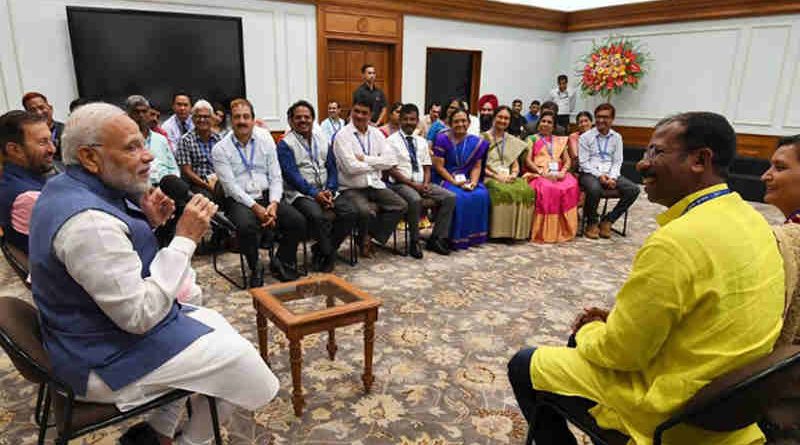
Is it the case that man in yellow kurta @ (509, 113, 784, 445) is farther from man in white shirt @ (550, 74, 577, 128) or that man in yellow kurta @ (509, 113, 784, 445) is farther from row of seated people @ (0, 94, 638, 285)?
man in white shirt @ (550, 74, 577, 128)

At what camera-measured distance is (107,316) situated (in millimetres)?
1298

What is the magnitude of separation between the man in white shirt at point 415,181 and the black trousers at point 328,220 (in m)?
0.59

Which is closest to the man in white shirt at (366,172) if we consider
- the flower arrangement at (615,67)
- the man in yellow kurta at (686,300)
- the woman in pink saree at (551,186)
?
the woman in pink saree at (551,186)

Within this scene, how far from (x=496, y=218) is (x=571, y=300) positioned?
4.49 ft

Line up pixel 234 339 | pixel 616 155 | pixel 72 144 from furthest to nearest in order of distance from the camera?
pixel 616 155 < pixel 234 339 < pixel 72 144

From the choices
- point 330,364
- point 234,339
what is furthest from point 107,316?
point 330,364

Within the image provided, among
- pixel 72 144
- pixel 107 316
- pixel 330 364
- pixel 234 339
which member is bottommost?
pixel 330 364

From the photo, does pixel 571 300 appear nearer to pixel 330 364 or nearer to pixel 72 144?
pixel 330 364

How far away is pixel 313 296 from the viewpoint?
2.24 metres

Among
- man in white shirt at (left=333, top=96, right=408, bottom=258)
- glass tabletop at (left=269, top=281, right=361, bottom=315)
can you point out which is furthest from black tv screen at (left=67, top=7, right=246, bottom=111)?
glass tabletop at (left=269, top=281, right=361, bottom=315)

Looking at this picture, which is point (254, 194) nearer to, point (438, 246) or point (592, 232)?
point (438, 246)

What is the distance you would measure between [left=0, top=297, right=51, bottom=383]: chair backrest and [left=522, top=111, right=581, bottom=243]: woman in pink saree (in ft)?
13.2

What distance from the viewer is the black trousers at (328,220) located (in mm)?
3562

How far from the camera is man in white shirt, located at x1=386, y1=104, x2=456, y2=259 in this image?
414 centimetres
